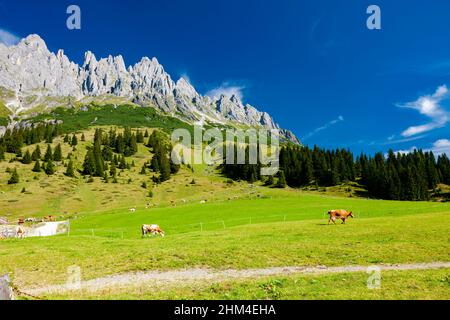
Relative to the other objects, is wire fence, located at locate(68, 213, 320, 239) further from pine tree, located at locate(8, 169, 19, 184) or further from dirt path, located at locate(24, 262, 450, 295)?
pine tree, located at locate(8, 169, 19, 184)

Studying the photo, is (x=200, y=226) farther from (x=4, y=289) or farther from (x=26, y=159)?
(x=26, y=159)

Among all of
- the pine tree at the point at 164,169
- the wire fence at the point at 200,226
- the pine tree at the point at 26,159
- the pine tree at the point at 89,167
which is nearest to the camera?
the wire fence at the point at 200,226

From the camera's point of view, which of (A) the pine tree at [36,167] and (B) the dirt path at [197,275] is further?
(A) the pine tree at [36,167]

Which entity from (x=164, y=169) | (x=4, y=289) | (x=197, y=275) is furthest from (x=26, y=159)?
(x=4, y=289)

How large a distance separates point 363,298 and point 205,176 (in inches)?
7328

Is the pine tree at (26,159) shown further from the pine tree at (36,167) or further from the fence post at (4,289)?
the fence post at (4,289)

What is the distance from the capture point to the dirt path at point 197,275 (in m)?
19.5

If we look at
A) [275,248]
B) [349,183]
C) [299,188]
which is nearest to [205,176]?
[299,188]

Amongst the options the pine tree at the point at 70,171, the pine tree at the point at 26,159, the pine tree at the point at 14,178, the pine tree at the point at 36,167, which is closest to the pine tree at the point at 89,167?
the pine tree at the point at 70,171

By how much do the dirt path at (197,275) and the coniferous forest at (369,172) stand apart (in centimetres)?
14175

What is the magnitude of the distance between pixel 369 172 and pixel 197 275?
16084cm

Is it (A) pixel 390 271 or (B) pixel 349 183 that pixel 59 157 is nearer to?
(B) pixel 349 183

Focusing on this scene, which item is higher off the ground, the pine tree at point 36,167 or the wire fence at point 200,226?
the pine tree at point 36,167

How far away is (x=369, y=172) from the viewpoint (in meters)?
164
